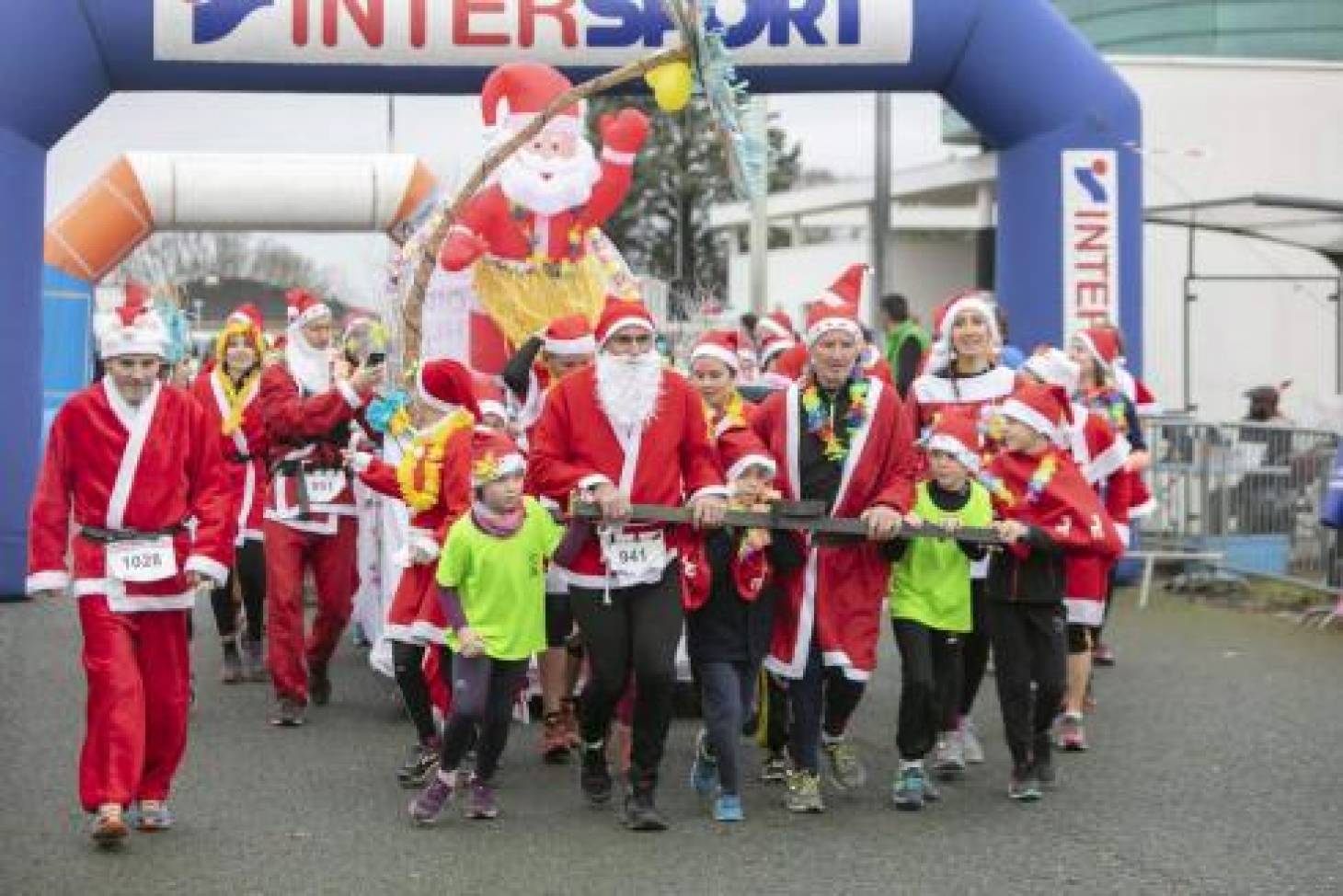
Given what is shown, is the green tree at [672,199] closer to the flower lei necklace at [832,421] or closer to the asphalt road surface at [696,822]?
the asphalt road surface at [696,822]

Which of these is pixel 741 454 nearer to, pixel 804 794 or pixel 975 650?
pixel 804 794

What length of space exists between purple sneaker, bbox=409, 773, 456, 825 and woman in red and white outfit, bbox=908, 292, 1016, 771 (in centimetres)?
233

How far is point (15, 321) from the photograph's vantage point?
13234 mm

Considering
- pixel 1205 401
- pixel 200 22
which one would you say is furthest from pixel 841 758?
pixel 1205 401

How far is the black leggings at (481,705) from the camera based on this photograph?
7469mm

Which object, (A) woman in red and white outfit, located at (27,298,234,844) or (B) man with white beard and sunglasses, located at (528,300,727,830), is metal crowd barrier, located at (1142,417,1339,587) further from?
(A) woman in red and white outfit, located at (27,298,234,844)

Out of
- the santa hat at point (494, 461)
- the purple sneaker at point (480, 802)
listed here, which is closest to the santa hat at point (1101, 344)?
the santa hat at point (494, 461)

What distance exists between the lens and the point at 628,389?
7.52 meters

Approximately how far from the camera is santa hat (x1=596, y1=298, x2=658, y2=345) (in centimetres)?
762

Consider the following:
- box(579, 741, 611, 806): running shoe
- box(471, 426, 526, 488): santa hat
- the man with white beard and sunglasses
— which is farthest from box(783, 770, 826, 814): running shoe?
box(471, 426, 526, 488): santa hat

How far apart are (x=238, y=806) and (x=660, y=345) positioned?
271 centimetres

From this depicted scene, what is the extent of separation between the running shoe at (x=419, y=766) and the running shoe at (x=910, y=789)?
1.71m

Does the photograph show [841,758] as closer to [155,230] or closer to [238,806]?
[238,806]

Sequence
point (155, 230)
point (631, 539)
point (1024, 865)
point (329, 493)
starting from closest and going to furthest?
point (1024, 865)
point (631, 539)
point (329, 493)
point (155, 230)
